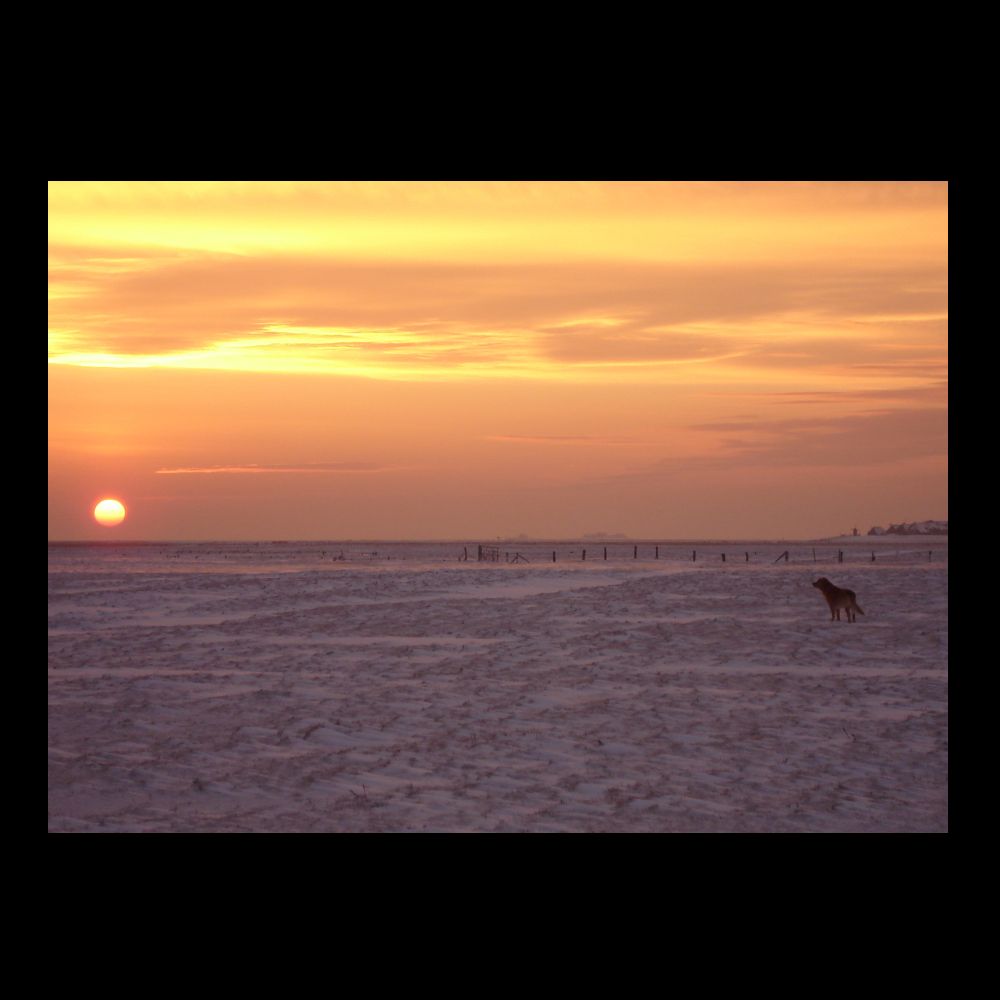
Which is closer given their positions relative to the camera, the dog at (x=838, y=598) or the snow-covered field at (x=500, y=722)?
the snow-covered field at (x=500, y=722)

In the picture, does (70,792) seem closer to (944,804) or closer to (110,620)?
(944,804)

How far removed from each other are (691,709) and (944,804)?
3.87 metres

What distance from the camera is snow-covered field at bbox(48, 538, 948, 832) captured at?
8344 mm

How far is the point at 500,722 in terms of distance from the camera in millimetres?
→ 11398

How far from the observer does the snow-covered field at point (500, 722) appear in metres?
8.34

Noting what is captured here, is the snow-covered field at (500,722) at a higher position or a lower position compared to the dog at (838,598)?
lower

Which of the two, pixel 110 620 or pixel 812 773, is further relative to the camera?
pixel 110 620

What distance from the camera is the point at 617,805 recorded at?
8375mm

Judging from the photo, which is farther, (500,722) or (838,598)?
(838,598)

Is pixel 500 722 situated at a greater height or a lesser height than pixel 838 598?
lesser

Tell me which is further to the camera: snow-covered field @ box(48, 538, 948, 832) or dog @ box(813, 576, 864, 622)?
dog @ box(813, 576, 864, 622)

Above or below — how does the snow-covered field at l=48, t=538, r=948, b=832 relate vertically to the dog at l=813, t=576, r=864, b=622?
below
